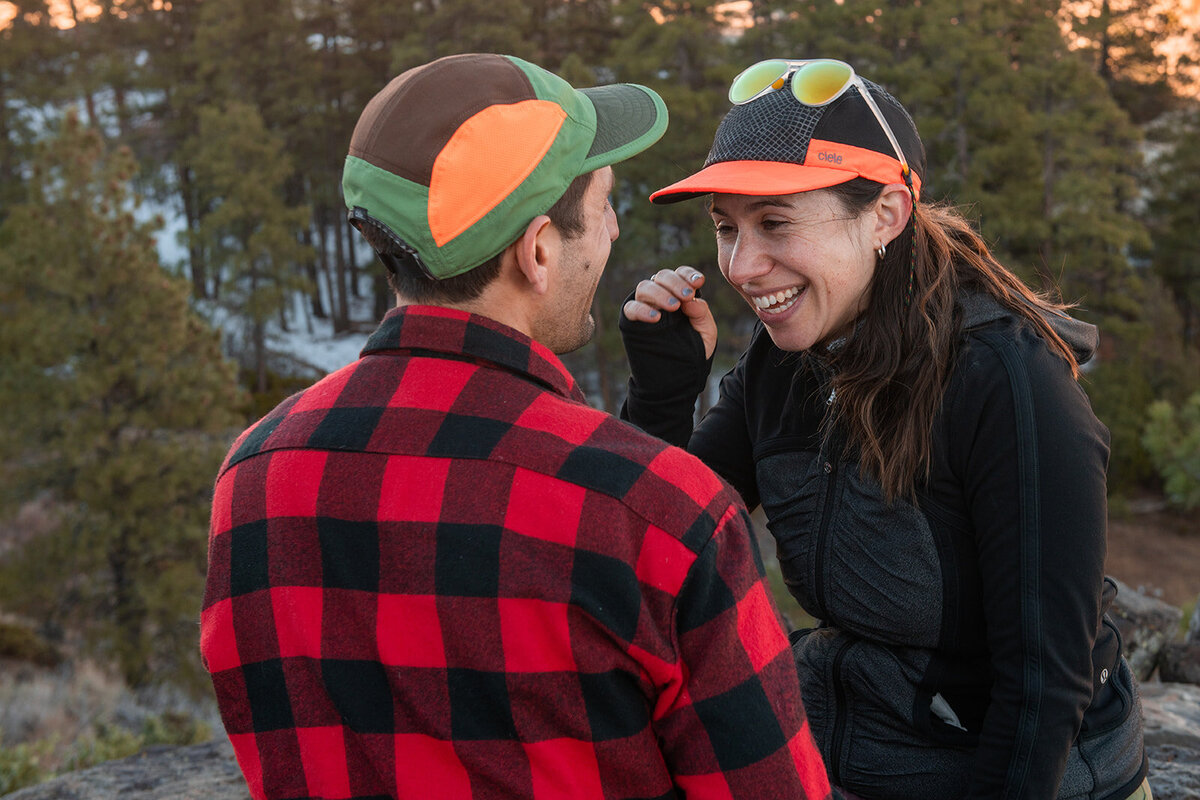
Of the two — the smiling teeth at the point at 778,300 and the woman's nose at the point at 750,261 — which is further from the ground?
the woman's nose at the point at 750,261

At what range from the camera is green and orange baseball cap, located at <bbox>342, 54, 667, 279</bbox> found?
1344 millimetres

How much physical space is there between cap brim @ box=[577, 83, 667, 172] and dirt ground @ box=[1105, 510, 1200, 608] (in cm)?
1819

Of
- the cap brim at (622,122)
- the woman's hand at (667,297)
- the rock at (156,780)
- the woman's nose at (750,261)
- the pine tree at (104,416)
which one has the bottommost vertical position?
the pine tree at (104,416)

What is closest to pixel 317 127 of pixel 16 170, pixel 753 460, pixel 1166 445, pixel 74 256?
pixel 16 170

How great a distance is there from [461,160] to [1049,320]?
1245mm

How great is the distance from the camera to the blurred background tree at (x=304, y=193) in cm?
1123

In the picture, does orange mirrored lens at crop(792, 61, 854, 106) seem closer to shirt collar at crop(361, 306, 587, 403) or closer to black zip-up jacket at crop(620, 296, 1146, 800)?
black zip-up jacket at crop(620, 296, 1146, 800)

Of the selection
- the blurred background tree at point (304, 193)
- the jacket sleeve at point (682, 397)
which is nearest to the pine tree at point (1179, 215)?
the blurred background tree at point (304, 193)

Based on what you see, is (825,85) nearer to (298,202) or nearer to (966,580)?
(966,580)

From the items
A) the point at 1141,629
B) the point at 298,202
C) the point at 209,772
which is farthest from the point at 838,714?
the point at 298,202

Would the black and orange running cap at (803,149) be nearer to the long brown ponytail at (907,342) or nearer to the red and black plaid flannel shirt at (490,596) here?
the long brown ponytail at (907,342)

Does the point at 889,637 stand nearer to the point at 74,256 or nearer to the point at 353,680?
the point at 353,680

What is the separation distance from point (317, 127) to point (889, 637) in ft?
86.9

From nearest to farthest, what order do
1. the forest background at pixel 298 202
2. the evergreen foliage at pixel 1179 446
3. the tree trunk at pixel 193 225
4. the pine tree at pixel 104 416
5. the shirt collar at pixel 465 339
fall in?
1. the shirt collar at pixel 465 339
2. the pine tree at pixel 104 416
3. the forest background at pixel 298 202
4. the evergreen foliage at pixel 1179 446
5. the tree trunk at pixel 193 225
